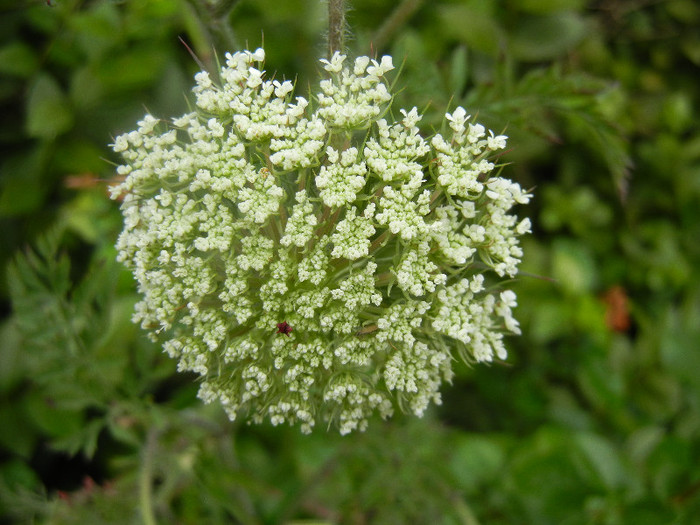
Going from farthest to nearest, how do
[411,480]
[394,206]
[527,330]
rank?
[527,330] < [411,480] < [394,206]

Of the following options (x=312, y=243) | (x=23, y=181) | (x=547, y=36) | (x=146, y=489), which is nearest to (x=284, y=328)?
(x=312, y=243)

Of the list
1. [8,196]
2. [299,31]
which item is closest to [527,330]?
[299,31]

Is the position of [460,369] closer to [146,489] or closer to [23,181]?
[146,489]

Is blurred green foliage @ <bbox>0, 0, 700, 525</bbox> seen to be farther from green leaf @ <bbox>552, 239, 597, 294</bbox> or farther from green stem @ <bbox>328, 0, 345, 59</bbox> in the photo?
green stem @ <bbox>328, 0, 345, 59</bbox>

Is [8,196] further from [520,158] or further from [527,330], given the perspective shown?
[527,330]

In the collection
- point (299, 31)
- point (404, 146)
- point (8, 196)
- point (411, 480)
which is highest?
point (299, 31)

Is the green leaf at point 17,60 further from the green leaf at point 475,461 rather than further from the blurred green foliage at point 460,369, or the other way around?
the green leaf at point 475,461

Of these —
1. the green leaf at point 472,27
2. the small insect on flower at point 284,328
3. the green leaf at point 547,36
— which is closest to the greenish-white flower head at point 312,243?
the small insect on flower at point 284,328

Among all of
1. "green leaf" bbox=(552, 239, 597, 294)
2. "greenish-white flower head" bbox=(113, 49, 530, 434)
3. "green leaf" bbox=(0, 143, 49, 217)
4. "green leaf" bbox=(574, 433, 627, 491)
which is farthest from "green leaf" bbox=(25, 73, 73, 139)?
"green leaf" bbox=(574, 433, 627, 491)
